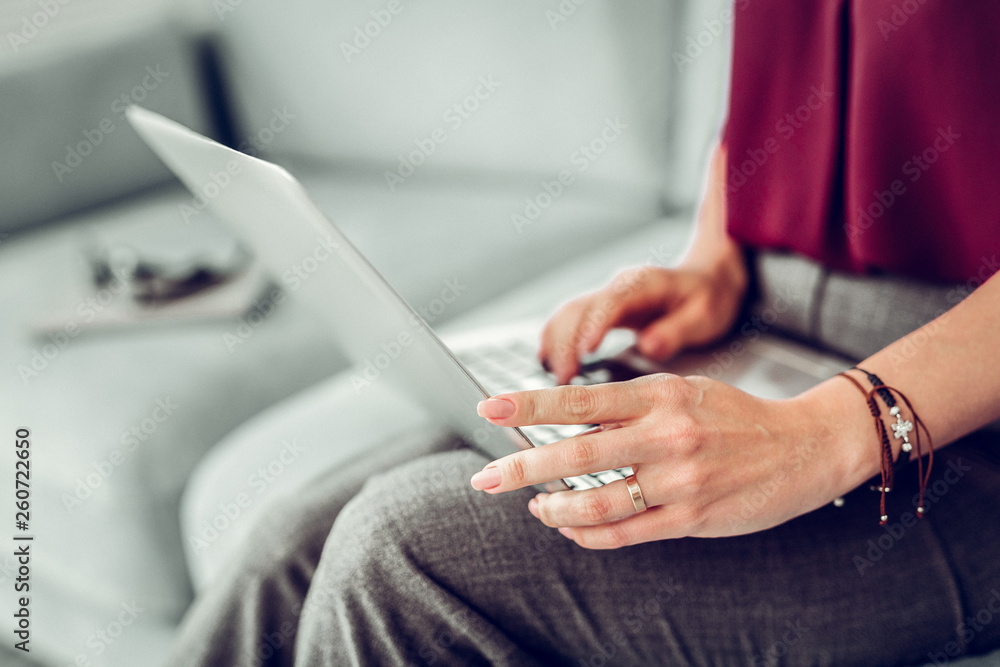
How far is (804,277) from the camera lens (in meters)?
0.72

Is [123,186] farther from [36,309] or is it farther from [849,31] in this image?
[849,31]

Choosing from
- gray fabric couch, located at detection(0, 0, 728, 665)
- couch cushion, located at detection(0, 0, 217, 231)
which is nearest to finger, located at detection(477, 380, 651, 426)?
gray fabric couch, located at detection(0, 0, 728, 665)

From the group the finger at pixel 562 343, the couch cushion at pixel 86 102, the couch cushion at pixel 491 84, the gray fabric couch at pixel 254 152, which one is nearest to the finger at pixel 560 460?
the finger at pixel 562 343

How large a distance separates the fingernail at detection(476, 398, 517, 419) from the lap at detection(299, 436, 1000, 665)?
6.3 inches

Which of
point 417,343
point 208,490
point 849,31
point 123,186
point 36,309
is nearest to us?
point 417,343

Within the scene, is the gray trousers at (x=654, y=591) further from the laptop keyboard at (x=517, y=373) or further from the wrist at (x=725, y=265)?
the wrist at (x=725, y=265)

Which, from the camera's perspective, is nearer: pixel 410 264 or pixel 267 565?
pixel 267 565

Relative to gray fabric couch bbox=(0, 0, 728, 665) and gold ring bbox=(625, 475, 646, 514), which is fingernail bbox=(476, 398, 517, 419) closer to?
gold ring bbox=(625, 475, 646, 514)

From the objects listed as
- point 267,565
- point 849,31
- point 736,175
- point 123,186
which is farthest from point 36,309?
point 849,31

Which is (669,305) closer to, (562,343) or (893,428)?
(562,343)

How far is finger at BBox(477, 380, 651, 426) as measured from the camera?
405 mm

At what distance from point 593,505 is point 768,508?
0.42 feet

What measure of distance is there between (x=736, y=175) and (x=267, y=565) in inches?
24.2

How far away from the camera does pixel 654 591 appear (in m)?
0.52
